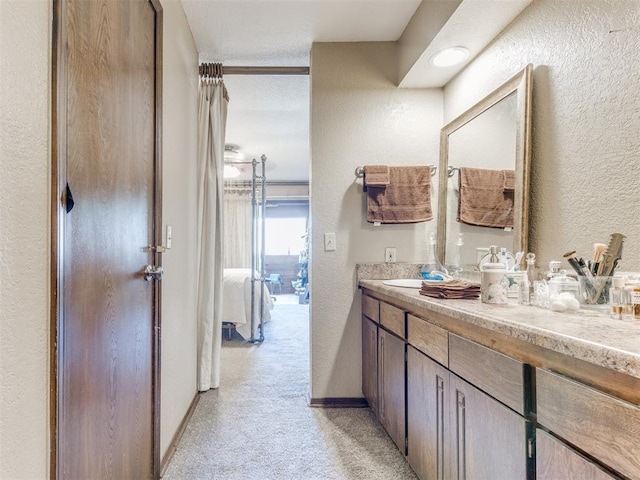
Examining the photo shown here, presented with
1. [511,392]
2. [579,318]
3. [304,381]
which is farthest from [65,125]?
[304,381]

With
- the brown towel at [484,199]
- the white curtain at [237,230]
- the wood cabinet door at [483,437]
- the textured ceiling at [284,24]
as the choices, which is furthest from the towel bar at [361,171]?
the white curtain at [237,230]

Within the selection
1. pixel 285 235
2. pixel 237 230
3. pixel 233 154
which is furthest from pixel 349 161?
pixel 285 235

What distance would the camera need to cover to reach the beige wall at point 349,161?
2.40 meters

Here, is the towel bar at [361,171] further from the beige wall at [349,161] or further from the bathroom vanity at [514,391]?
the bathroom vanity at [514,391]

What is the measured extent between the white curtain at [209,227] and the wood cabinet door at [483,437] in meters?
1.86

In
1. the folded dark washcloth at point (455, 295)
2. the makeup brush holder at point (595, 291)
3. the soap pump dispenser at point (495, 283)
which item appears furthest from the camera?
the folded dark washcloth at point (455, 295)

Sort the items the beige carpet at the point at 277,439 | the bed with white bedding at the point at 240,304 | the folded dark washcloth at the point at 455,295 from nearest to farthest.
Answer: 1. the folded dark washcloth at the point at 455,295
2. the beige carpet at the point at 277,439
3. the bed with white bedding at the point at 240,304

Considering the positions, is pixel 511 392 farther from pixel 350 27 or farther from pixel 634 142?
pixel 350 27

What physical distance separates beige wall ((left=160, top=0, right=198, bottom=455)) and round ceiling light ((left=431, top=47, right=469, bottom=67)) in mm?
1447

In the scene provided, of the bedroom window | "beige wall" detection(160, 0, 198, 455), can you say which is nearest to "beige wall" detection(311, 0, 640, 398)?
"beige wall" detection(160, 0, 198, 455)

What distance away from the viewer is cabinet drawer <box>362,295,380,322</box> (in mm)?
2047

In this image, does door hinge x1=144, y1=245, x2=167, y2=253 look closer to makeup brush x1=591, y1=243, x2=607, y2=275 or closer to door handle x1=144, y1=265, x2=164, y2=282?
door handle x1=144, y1=265, x2=164, y2=282

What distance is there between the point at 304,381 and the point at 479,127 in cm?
217

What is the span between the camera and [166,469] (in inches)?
66.2
